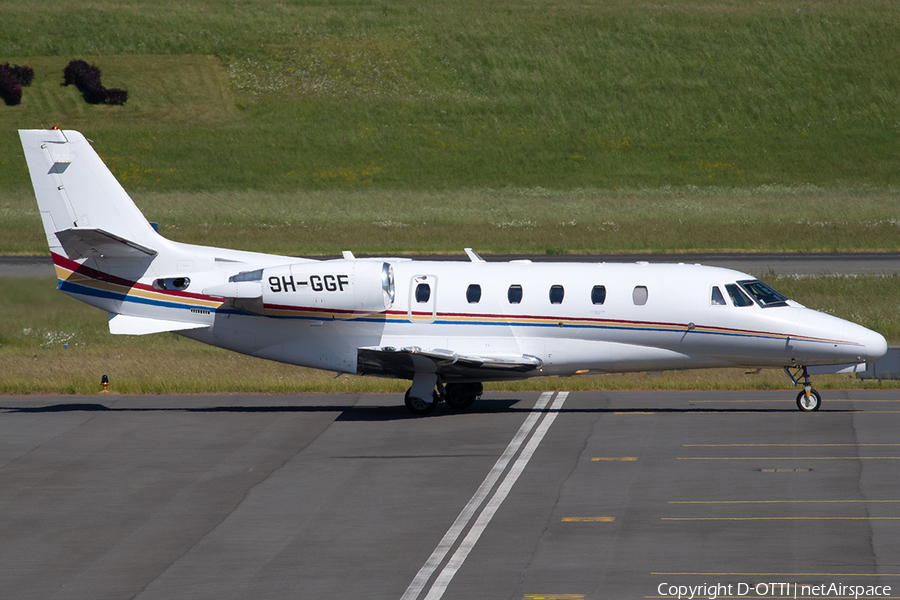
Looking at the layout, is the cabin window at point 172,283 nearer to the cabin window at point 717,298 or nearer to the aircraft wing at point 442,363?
the aircraft wing at point 442,363

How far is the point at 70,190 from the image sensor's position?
1008 inches

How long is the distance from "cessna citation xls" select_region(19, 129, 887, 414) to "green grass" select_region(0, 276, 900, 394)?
11.2 feet

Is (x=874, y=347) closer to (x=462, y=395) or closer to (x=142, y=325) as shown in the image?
(x=462, y=395)

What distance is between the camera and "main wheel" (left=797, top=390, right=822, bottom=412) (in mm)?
23578

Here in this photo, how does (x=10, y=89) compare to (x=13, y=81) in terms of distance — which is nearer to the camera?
(x=10, y=89)

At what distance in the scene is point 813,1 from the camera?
11581 cm

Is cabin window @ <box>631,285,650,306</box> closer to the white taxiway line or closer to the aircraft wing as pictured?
the aircraft wing

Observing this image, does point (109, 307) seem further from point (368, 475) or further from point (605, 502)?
point (605, 502)

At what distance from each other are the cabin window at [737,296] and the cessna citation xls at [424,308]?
0.03 m

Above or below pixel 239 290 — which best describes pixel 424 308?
below

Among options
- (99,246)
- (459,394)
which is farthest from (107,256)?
(459,394)

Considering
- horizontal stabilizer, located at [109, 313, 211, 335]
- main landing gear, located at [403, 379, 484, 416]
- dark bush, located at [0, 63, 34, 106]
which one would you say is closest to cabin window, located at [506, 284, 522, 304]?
main landing gear, located at [403, 379, 484, 416]

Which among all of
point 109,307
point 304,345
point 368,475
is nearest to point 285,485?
point 368,475

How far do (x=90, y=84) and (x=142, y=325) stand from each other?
76234 millimetres
